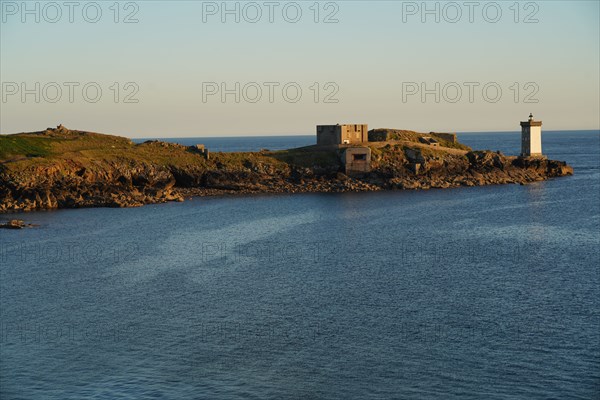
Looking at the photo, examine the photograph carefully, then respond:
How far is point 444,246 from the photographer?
6875 cm

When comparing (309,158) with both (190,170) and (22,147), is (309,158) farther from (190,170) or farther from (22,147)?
(22,147)

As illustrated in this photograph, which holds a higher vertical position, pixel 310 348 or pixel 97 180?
pixel 97 180

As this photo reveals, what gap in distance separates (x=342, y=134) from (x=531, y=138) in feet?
108

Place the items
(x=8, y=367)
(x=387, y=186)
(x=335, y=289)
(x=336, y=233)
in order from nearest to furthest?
(x=8, y=367)
(x=335, y=289)
(x=336, y=233)
(x=387, y=186)

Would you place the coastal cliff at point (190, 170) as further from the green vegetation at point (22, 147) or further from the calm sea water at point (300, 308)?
the calm sea water at point (300, 308)

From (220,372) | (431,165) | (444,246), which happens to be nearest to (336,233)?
(444,246)

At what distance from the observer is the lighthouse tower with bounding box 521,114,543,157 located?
134100mm

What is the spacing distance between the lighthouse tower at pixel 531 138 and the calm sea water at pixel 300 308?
51880mm

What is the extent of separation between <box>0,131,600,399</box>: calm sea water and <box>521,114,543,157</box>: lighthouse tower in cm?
5188

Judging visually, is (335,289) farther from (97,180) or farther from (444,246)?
(97,180)

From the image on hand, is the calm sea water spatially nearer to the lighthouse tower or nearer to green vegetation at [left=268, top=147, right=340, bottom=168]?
green vegetation at [left=268, top=147, right=340, bottom=168]

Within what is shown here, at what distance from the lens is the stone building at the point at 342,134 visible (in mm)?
126188

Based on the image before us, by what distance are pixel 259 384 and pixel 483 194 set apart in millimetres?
77963

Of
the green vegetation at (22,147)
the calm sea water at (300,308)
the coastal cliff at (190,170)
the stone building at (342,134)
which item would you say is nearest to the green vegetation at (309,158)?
the coastal cliff at (190,170)
